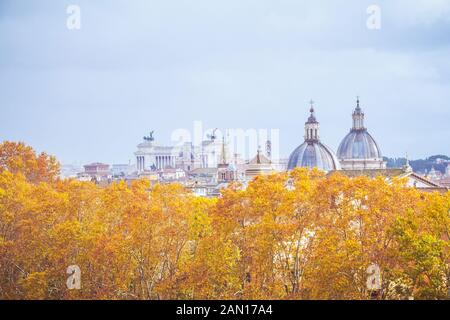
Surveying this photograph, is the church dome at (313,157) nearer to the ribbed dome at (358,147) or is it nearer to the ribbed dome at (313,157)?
the ribbed dome at (313,157)

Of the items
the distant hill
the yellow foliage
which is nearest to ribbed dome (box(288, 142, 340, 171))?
the yellow foliage

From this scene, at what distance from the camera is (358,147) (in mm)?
101438

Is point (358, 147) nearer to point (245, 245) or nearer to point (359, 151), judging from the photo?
point (359, 151)

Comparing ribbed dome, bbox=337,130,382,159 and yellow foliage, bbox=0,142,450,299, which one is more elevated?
ribbed dome, bbox=337,130,382,159

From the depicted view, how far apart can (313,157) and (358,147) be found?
1323 cm

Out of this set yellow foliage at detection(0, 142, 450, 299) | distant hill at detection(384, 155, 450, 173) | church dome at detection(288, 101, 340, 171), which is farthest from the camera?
distant hill at detection(384, 155, 450, 173)

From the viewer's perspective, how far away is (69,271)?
120 ft

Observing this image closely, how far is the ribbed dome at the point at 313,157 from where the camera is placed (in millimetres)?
88875

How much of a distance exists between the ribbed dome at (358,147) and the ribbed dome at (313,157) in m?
10.0

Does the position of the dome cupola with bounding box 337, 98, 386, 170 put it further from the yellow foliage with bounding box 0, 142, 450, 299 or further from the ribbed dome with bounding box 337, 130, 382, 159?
the yellow foliage with bounding box 0, 142, 450, 299

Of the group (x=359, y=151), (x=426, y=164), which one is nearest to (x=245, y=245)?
(x=359, y=151)

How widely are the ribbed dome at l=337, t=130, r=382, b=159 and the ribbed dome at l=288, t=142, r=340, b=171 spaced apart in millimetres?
10006

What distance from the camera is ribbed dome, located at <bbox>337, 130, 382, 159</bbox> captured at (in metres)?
101
